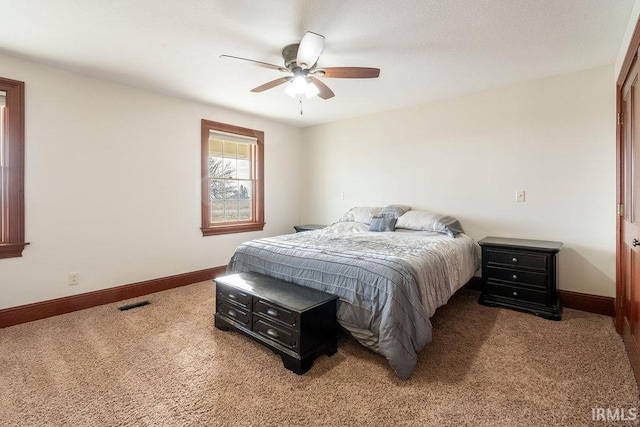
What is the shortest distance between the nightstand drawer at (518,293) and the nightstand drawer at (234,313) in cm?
238

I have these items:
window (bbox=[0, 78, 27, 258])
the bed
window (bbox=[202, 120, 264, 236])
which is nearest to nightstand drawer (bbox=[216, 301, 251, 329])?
the bed

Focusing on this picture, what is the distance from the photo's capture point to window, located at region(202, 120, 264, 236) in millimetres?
4086

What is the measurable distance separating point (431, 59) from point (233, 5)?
67.1 inches

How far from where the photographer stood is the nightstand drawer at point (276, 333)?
76.9 inches

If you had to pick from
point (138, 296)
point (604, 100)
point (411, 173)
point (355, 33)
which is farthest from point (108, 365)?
point (604, 100)

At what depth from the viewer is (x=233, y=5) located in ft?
6.45

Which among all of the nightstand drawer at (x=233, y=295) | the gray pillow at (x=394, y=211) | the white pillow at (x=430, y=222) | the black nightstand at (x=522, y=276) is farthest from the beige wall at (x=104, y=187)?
the black nightstand at (x=522, y=276)

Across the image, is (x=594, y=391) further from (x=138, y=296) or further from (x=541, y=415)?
(x=138, y=296)

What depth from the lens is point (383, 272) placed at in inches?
79.0

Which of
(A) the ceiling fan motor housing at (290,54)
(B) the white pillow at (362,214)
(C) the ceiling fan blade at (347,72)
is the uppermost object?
(A) the ceiling fan motor housing at (290,54)

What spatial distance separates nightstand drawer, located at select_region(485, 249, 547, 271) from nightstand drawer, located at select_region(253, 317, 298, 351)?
2.21 m

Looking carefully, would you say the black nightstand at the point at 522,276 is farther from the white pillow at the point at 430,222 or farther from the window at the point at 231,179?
the window at the point at 231,179

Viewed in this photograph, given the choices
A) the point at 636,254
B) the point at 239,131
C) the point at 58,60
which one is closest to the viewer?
the point at 636,254

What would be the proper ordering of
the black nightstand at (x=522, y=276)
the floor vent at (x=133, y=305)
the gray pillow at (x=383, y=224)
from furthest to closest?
A: the gray pillow at (x=383, y=224), the floor vent at (x=133, y=305), the black nightstand at (x=522, y=276)
